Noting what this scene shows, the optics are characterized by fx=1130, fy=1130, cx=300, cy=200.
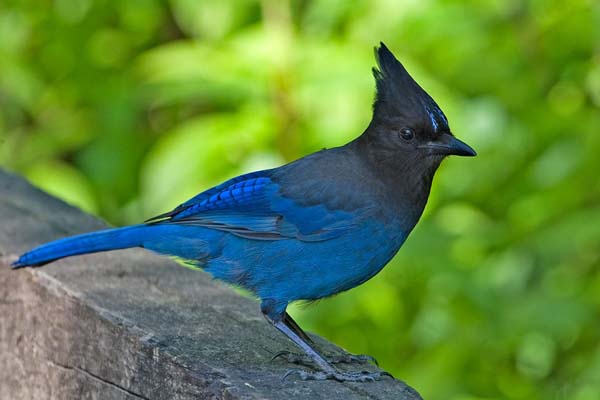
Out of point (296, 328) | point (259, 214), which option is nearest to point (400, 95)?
point (259, 214)

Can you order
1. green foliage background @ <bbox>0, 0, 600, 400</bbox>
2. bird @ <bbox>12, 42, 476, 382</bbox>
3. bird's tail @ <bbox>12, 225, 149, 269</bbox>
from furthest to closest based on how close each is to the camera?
1. green foliage background @ <bbox>0, 0, 600, 400</bbox>
2. bird @ <bbox>12, 42, 476, 382</bbox>
3. bird's tail @ <bbox>12, 225, 149, 269</bbox>

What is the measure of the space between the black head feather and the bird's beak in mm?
23

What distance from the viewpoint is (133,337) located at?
6.67 ft

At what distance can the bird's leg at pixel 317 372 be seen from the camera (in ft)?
6.72

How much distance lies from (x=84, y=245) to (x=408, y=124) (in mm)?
817

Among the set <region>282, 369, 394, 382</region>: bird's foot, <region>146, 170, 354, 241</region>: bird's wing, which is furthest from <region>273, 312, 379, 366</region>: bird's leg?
<region>146, 170, 354, 241</region>: bird's wing

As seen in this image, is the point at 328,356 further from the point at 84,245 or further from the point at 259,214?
the point at 84,245

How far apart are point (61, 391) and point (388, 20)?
2266 millimetres

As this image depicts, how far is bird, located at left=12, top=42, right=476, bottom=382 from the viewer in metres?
2.60

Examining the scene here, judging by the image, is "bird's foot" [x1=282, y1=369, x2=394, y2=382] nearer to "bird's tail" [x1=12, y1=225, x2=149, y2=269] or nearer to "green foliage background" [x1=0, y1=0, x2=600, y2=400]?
"bird's tail" [x1=12, y1=225, x2=149, y2=269]

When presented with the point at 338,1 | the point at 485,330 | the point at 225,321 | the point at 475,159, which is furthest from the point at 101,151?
the point at 225,321

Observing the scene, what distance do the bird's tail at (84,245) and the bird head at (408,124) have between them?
0.62m

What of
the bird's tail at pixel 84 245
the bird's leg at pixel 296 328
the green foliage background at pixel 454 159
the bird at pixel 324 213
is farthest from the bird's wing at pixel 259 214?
the green foliage background at pixel 454 159

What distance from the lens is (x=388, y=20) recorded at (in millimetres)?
4020
